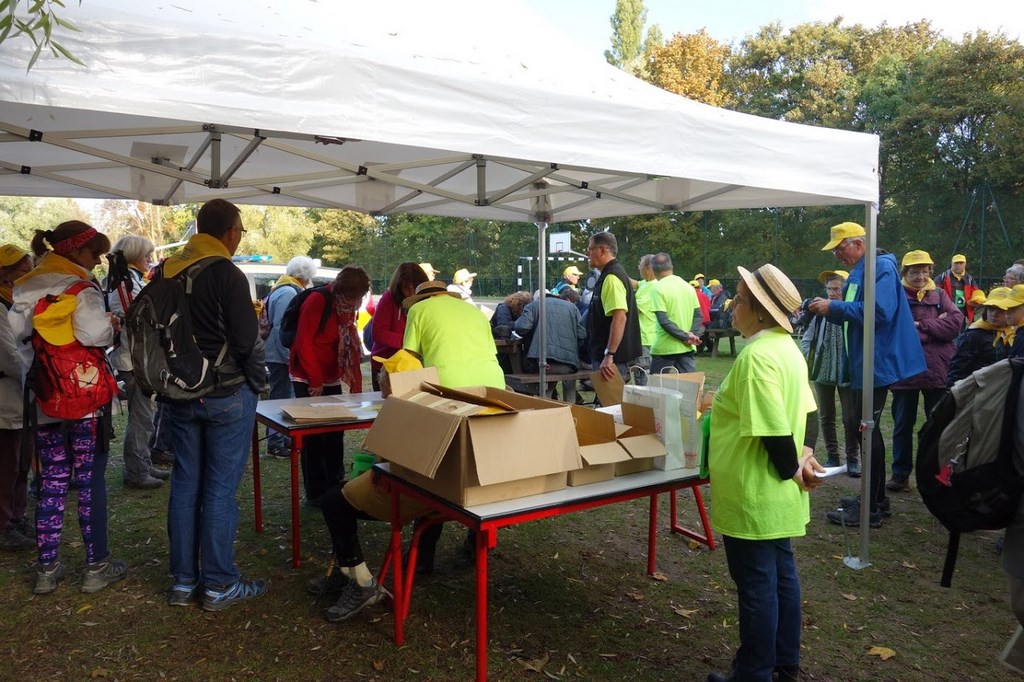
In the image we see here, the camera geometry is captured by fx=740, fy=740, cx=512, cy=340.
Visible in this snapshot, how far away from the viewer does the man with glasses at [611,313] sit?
531cm

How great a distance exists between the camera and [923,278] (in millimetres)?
5344

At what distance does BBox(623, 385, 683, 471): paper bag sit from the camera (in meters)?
3.04

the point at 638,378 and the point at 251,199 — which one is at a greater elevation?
the point at 251,199

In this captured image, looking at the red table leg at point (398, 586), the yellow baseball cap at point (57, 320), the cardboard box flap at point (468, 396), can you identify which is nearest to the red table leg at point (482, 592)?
Result: the cardboard box flap at point (468, 396)

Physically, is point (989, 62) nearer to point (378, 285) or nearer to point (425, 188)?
point (425, 188)

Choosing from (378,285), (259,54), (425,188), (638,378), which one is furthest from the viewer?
(378,285)

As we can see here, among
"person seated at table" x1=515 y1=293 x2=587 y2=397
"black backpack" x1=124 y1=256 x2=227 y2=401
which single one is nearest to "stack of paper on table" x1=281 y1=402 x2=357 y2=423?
"black backpack" x1=124 y1=256 x2=227 y2=401

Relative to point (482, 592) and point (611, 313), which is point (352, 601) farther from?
point (611, 313)

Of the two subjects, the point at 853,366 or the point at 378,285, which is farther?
the point at 378,285

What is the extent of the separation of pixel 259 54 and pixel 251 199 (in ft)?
11.0

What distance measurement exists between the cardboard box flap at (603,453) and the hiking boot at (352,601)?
119 cm

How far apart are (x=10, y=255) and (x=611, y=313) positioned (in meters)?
3.71

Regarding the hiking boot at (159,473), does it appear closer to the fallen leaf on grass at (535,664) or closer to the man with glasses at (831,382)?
the fallen leaf on grass at (535,664)

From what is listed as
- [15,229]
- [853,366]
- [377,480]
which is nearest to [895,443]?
[853,366]
